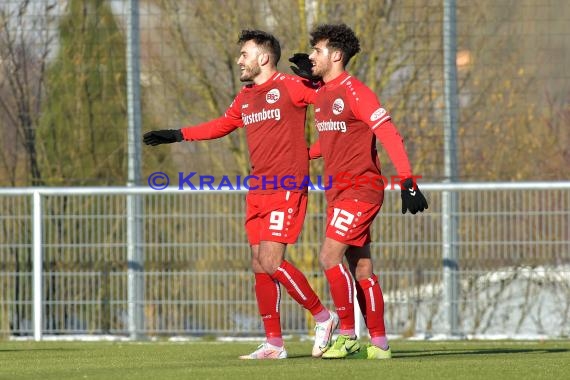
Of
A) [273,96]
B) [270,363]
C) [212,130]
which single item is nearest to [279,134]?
[273,96]

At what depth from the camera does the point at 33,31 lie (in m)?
13.3

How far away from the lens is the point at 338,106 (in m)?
8.02

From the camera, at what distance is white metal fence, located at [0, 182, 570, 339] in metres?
11.6

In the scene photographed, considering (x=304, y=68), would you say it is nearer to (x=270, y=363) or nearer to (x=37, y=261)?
(x=270, y=363)

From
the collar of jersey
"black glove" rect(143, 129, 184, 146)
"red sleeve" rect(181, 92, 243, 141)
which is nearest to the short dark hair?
"red sleeve" rect(181, 92, 243, 141)

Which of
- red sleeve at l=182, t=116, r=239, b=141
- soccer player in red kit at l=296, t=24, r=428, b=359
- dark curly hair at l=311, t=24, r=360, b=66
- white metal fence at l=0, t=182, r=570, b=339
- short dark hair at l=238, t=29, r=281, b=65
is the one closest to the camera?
soccer player in red kit at l=296, t=24, r=428, b=359

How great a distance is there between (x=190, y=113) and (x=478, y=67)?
8.69 ft

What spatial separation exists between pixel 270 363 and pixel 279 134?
4.27 feet

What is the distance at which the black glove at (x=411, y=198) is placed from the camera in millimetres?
7699

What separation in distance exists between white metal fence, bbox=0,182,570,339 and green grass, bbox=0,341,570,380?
983 millimetres

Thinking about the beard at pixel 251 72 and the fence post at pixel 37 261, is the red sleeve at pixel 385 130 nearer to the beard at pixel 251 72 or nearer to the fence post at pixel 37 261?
the beard at pixel 251 72

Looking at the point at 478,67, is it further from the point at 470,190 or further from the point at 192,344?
the point at 192,344

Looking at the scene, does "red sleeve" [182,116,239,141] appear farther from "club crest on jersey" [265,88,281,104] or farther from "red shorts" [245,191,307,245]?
"red shorts" [245,191,307,245]

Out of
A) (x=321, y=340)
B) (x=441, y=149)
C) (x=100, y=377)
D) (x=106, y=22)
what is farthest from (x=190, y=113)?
(x=100, y=377)
